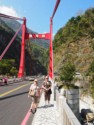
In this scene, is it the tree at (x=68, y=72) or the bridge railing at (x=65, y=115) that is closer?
the bridge railing at (x=65, y=115)

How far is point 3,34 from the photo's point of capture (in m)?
188

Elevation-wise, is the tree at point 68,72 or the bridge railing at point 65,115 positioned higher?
the tree at point 68,72

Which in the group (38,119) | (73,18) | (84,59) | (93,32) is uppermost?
(73,18)

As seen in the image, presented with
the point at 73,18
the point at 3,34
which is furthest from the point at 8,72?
the point at 3,34

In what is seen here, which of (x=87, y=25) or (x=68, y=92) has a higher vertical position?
(x=87, y=25)

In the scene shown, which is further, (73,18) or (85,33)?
(73,18)

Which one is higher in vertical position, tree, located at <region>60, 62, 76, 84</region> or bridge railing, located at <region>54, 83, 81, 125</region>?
tree, located at <region>60, 62, 76, 84</region>

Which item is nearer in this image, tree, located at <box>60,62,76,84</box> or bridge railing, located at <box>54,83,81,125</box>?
bridge railing, located at <box>54,83,81,125</box>

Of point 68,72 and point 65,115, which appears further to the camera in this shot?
point 68,72

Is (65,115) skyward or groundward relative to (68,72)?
groundward

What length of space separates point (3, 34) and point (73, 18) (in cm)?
9821

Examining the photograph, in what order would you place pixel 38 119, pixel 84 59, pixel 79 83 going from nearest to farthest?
pixel 38 119, pixel 79 83, pixel 84 59

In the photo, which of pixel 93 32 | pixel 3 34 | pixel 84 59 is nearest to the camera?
pixel 84 59

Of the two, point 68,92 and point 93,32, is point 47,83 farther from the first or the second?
point 93,32
